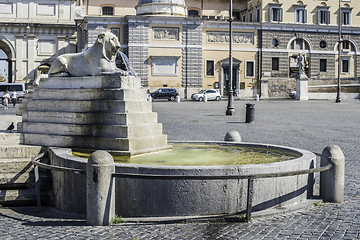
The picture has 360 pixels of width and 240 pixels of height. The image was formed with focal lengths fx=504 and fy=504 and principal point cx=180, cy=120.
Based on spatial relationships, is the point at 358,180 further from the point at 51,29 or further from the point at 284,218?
the point at 51,29

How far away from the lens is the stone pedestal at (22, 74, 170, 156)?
316 inches

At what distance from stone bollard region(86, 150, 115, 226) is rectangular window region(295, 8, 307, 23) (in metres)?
47.3

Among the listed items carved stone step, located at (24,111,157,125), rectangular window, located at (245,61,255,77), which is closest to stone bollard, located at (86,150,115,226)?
carved stone step, located at (24,111,157,125)

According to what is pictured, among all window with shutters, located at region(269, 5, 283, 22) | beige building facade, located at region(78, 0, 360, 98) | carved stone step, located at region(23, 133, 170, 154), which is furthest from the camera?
window with shutters, located at region(269, 5, 283, 22)

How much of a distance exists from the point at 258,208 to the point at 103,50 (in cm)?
395

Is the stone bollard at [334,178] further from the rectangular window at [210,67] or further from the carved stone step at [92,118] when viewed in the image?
the rectangular window at [210,67]

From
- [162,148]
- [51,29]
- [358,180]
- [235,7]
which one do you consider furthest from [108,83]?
[235,7]

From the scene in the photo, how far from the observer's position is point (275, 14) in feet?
162

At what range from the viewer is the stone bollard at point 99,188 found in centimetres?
608

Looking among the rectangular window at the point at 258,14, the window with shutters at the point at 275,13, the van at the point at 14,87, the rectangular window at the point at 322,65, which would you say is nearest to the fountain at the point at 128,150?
the van at the point at 14,87

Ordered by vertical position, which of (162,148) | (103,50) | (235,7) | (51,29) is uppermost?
(235,7)

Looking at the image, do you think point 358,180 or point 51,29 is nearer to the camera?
point 358,180

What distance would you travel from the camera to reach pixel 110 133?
26.4 ft

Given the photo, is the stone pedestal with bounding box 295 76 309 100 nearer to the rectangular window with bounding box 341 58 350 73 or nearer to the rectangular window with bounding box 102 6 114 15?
the rectangular window with bounding box 341 58 350 73
